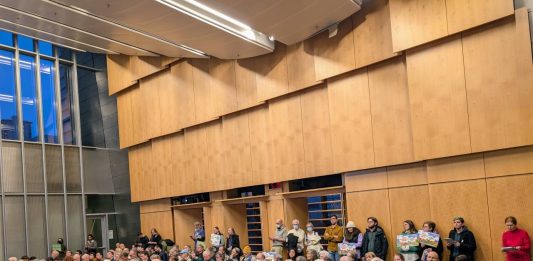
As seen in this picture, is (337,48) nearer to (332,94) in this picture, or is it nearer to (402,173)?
(332,94)

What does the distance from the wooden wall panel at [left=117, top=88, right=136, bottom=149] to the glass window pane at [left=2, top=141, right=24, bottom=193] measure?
353 centimetres

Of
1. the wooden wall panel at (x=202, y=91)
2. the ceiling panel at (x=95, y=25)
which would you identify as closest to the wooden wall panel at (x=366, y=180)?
the wooden wall panel at (x=202, y=91)

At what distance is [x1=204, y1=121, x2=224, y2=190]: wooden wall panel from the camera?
1722cm

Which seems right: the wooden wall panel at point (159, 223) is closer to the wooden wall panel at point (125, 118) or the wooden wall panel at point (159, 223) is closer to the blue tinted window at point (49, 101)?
the wooden wall panel at point (125, 118)

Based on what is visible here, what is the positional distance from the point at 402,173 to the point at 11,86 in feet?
46.8

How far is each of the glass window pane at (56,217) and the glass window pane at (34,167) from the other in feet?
2.19

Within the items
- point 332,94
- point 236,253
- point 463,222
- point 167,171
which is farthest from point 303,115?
point 167,171

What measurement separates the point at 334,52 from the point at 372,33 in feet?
3.91

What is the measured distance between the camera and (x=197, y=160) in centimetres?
1827

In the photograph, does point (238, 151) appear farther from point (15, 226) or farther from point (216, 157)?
point (15, 226)

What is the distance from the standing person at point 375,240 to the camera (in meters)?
12.2

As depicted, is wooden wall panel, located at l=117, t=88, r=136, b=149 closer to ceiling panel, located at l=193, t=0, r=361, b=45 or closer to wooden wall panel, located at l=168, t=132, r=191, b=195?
wooden wall panel, located at l=168, t=132, r=191, b=195

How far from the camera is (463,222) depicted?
35.2ft

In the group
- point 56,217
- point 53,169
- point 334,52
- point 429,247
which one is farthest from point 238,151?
point 56,217
